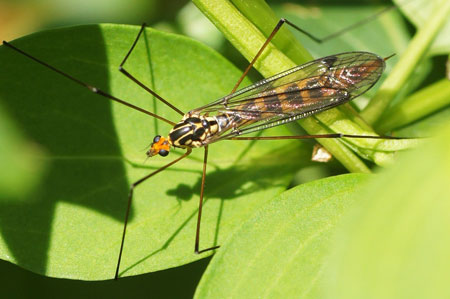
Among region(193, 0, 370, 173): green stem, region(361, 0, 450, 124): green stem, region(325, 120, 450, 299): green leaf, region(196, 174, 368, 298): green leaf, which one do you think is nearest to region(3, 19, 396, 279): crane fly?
region(361, 0, 450, 124): green stem

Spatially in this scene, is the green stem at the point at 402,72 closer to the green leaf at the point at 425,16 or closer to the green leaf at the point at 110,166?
the green leaf at the point at 110,166

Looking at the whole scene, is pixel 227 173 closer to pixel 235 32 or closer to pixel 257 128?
→ pixel 257 128

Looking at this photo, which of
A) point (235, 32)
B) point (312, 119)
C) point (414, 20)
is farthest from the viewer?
point (414, 20)

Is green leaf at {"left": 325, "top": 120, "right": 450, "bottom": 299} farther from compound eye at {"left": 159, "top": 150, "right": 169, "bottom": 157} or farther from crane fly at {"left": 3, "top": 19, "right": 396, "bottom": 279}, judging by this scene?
compound eye at {"left": 159, "top": 150, "right": 169, "bottom": 157}

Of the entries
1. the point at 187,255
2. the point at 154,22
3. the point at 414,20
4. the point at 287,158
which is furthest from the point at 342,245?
the point at 154,22

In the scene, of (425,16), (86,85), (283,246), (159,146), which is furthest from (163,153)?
(425,16)

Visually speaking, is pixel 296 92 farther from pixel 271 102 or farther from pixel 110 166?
pixel 110 166
